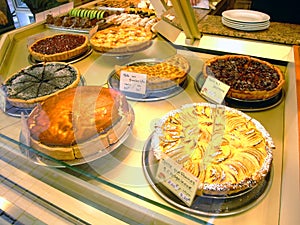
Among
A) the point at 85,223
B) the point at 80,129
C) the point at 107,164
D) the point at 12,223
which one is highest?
the point at 80,129

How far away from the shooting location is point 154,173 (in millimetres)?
1048

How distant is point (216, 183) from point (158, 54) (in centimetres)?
118

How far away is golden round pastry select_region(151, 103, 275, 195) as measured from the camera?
974mm

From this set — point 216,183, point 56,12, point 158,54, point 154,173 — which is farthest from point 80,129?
point 56,12

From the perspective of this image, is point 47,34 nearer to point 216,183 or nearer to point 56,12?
point 56,12

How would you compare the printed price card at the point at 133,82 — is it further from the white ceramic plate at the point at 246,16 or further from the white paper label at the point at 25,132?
the white ceramic plate at the point at 246,16

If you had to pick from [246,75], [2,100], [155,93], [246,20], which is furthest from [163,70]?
[2,100]

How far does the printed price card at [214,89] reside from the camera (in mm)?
1432

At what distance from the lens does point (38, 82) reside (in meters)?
1.69

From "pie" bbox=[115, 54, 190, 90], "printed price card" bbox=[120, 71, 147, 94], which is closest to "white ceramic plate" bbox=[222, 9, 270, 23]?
"pie" bbox=[115, 54, 190, 90]

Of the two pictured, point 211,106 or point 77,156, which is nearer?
point 77,156

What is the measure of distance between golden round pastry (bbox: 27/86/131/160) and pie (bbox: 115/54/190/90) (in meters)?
0.25

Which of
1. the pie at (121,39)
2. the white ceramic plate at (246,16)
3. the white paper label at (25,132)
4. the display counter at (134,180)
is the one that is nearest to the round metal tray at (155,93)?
the display counter at (134,180)

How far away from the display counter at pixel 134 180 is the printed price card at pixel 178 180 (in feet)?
0.14
